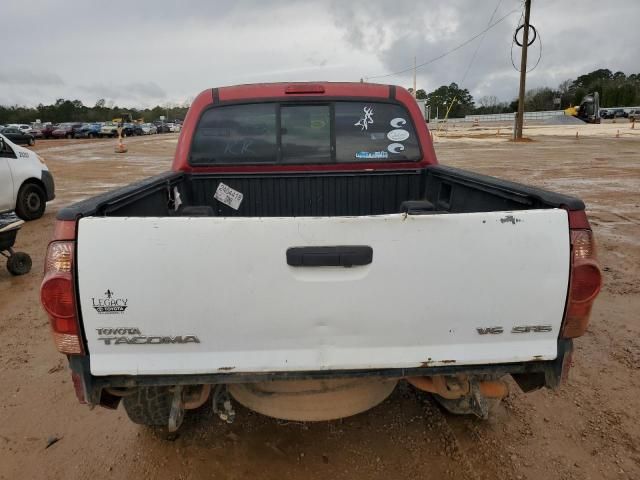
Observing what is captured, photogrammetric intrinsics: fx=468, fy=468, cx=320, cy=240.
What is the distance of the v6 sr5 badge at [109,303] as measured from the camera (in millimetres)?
1841

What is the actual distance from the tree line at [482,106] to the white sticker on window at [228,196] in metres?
74.4

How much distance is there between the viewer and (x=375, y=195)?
387 cm

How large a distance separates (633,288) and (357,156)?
357 cm

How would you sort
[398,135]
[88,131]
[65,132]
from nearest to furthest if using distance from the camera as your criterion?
[398,135] < [88,131] < [65,132]

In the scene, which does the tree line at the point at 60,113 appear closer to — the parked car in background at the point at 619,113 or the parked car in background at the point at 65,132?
the parked car in background at the point at 65,132

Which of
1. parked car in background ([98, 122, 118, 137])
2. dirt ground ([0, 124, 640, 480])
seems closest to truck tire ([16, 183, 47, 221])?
dirt ground ([0, 124, 640, 480])

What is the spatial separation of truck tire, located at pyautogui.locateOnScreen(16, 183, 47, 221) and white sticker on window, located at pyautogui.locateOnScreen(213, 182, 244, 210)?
676cm

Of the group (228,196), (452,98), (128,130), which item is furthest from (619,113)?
(228,196)

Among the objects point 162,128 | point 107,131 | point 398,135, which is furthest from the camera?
point 162,128

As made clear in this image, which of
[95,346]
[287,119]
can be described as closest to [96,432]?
[95,346]

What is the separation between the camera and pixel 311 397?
2.29 meters

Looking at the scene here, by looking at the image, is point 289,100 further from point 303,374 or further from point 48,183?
point 48,183

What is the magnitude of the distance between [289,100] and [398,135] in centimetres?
90

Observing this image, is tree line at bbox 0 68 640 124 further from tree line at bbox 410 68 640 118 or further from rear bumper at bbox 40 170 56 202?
rear bumper at bbox 40 170 56 202
